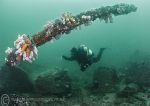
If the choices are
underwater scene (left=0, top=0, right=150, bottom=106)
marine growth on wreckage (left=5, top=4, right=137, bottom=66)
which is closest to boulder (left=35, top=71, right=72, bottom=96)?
underwater scene (left=0, top=0, right=150, bottom=106)

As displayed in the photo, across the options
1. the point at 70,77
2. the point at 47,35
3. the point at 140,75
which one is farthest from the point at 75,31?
the point at 47,35

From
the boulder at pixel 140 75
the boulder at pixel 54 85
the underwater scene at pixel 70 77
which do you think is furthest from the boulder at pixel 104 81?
the boulder at pixel 54 85

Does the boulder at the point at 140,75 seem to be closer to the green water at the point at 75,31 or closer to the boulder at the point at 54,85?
the boulder at the point at 54,85

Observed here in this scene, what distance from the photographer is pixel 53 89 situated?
11023 mm

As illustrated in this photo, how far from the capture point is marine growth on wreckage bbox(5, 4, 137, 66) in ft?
21.3

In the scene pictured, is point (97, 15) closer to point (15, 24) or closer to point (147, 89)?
point (147, 89)

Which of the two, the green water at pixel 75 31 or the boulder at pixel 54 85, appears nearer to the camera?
the boulder at pixel 54 85

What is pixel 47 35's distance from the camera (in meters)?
6.99

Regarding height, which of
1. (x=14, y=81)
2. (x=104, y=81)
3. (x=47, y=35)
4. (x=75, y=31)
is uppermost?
(x=75, y=31)

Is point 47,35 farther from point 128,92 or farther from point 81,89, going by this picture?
point 81,89

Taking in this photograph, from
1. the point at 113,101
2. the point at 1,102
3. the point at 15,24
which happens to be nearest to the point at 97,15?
the point at 113,101

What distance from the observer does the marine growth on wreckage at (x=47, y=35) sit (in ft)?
21.3

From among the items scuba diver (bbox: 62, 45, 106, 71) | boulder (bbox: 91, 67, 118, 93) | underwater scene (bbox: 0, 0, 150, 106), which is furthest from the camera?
boulder (bbox: 91, 67, 118, 93)

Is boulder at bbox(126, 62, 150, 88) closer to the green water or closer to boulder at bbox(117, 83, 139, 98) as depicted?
boulder at bbox(117, 83, 139, 98)
